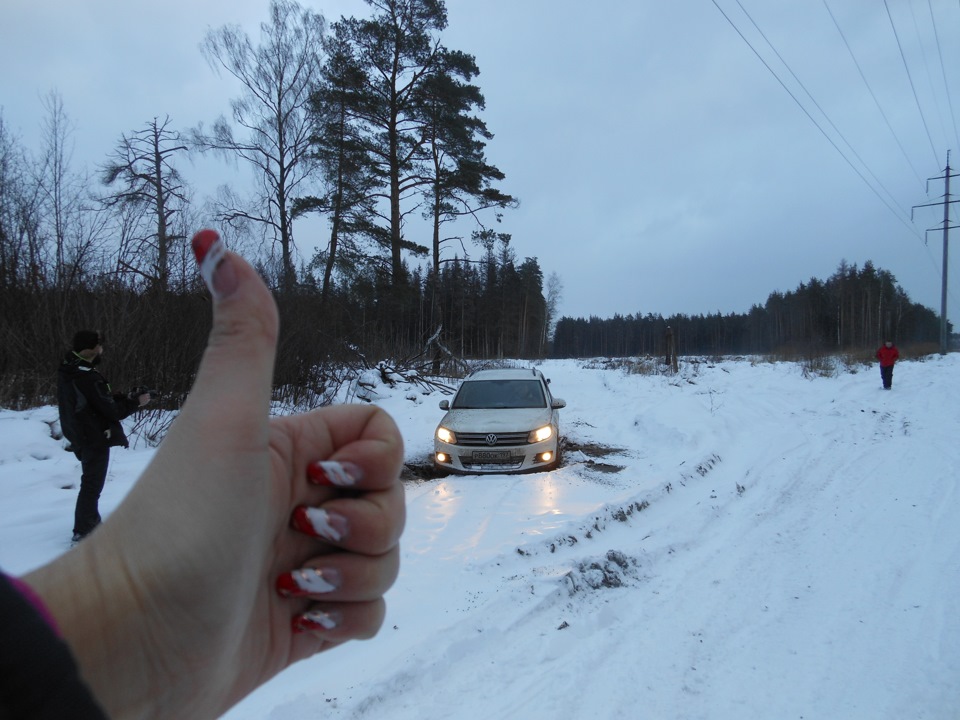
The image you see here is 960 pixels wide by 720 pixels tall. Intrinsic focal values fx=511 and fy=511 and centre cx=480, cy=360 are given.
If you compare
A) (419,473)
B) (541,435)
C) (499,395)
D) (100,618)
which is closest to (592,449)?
(499,395)

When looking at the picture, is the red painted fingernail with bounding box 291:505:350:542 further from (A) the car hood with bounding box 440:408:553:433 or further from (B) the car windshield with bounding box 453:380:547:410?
(B) the car windshield with bounding box 453:380:547:410

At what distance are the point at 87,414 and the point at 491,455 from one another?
15.3 feet

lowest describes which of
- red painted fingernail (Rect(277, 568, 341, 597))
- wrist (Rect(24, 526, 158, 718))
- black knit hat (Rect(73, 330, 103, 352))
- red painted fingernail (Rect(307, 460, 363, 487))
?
red painted fingernail (Rect(277, 568, 341, 597))

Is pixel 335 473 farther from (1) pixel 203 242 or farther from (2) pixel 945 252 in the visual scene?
(2) pixel 945 252

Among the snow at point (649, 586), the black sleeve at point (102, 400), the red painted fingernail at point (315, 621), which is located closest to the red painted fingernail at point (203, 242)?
the red painted fingernail at point (315, 621)

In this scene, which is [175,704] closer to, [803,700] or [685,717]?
[685,717]

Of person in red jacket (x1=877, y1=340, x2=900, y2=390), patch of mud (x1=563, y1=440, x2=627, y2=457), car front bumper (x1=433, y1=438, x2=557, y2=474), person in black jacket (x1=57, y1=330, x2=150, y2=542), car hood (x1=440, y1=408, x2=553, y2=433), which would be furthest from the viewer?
person in red jacket (x1=877, y1=340, x2=900, y2=390)

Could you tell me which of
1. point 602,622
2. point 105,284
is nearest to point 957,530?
point 602,622

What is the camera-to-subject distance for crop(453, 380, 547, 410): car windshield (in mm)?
8633

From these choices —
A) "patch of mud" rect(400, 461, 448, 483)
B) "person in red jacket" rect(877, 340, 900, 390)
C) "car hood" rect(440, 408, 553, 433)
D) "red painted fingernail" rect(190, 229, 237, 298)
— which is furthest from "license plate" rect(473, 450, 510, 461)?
"person in red jacket" rect(877, 340, 900, 390)

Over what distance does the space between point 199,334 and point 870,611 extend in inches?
403

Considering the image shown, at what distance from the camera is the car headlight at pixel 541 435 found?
7.34m

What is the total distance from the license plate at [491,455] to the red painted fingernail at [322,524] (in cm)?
622

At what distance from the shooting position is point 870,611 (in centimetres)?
371
